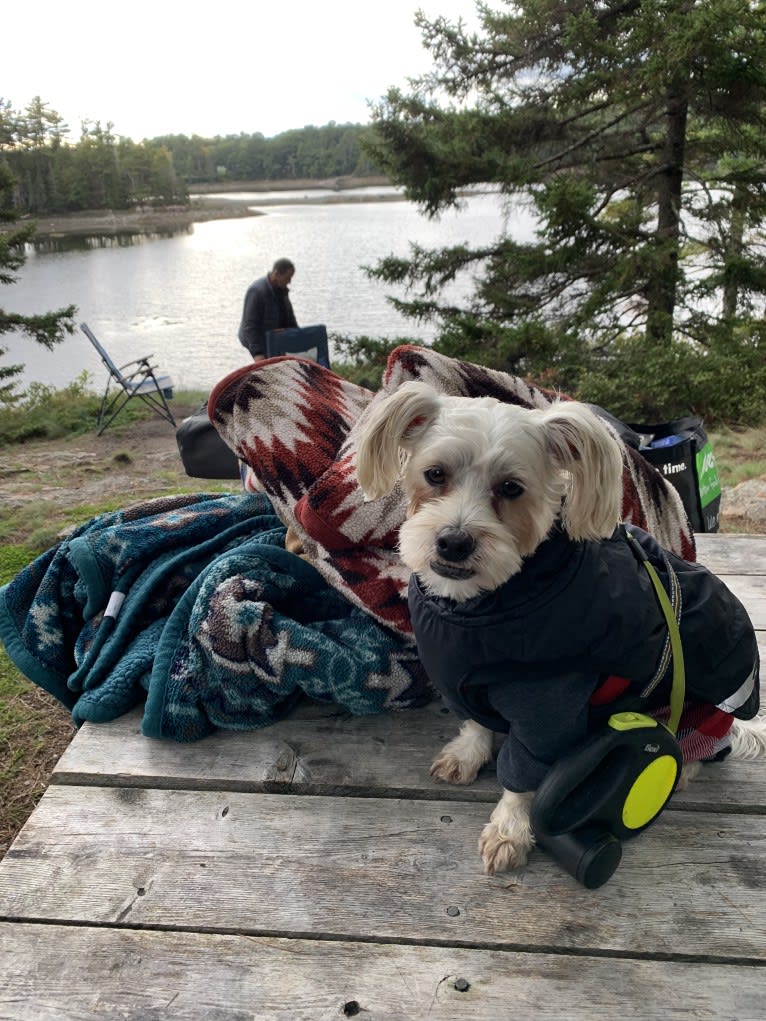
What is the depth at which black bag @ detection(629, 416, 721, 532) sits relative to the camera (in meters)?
3.56

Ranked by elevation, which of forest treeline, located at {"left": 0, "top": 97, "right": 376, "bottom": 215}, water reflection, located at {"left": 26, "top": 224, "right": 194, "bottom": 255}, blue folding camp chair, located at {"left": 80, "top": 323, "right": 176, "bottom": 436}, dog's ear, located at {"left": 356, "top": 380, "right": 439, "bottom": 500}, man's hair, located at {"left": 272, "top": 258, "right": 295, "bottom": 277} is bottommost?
blue folding camp chair, located at {"left": 80, "top": 323, "right": 176, "bottom": 436}

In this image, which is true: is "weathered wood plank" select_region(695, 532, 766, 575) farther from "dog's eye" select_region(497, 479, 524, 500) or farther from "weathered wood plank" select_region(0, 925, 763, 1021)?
"weathered wood plank" select_region(0, 925, 763, 1021)

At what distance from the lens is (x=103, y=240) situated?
140 ft

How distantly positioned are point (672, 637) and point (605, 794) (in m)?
0.43

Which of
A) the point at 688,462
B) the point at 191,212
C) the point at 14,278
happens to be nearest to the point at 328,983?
the point at 688,462

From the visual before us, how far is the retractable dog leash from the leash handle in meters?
0.03

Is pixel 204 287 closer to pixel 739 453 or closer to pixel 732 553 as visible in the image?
pixel 739 453

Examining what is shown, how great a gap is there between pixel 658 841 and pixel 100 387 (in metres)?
19.9

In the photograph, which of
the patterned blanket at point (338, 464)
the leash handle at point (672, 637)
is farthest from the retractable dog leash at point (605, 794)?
the patterned blanket at point (338, 464)

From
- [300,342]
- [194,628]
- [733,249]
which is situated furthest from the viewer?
[733,249]

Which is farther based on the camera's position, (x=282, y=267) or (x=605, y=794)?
(x=282, y=267)

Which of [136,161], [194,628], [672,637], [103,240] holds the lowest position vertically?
[194,628]

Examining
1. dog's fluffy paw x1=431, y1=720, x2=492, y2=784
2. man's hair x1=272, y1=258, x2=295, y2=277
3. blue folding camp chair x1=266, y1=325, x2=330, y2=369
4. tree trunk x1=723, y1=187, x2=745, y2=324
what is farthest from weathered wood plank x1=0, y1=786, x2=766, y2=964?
tree trunk x1=723, y1=187, x2=745, y2=324

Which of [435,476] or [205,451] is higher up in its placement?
[435,476]
